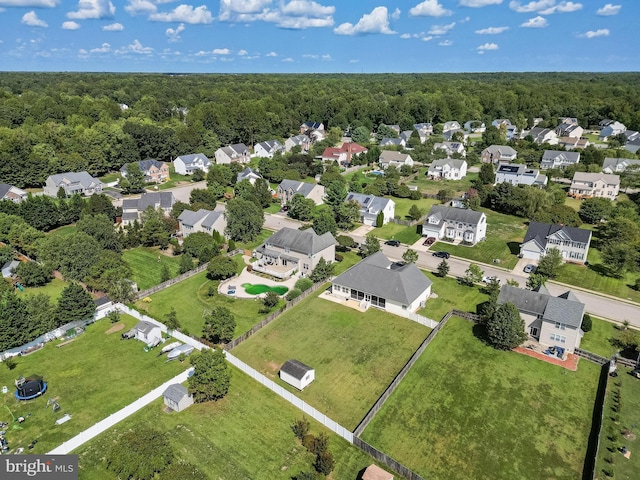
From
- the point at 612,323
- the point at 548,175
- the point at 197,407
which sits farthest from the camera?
the point at 548,175

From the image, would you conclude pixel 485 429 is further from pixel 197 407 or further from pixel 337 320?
pixel 197 407

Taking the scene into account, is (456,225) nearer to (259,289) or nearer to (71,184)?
(259,289)

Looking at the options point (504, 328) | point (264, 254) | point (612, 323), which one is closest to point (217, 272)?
point (264, 254)

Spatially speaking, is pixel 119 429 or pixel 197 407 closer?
pixel 119 429

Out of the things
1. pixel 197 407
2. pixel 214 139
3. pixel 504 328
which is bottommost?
pixel 197 407

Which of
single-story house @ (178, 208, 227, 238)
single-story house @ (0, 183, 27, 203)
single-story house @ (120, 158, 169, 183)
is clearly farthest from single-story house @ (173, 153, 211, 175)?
single-story house @ (178, 208, 227, 238)

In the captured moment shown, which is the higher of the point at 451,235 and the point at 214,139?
the point at 214,139

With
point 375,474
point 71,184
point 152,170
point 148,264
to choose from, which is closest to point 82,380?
point 148,264
